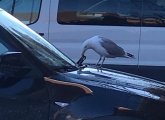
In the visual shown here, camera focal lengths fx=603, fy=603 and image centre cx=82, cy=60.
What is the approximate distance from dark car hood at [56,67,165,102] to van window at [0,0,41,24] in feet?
10.5

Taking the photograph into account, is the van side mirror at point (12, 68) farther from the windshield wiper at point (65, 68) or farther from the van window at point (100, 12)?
the van window at point (100, 12)

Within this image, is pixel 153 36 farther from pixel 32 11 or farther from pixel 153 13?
pixel 32 11

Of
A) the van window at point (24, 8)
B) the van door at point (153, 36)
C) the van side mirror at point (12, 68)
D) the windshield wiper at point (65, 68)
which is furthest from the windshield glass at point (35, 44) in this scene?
the van door at point (153, 36)

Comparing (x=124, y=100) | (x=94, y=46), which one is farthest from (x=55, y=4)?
(x=124, y=100)

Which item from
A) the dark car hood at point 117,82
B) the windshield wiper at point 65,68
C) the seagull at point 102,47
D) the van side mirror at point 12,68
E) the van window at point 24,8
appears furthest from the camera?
the van window at point 24,8

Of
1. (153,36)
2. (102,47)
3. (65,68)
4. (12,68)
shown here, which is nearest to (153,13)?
(153,36)

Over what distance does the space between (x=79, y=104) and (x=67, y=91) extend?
0.13 m

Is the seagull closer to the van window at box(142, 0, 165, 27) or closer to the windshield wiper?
the van window at box(142, 0, 165, 27)

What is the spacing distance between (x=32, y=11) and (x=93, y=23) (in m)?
0.81

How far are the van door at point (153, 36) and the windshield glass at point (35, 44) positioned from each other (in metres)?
3.18

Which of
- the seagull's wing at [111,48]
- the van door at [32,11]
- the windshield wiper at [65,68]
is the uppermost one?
the van door at [32,11]

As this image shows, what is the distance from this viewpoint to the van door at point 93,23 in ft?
25.7

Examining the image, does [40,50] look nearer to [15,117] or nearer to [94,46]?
[15,117]

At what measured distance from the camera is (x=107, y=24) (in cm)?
791
